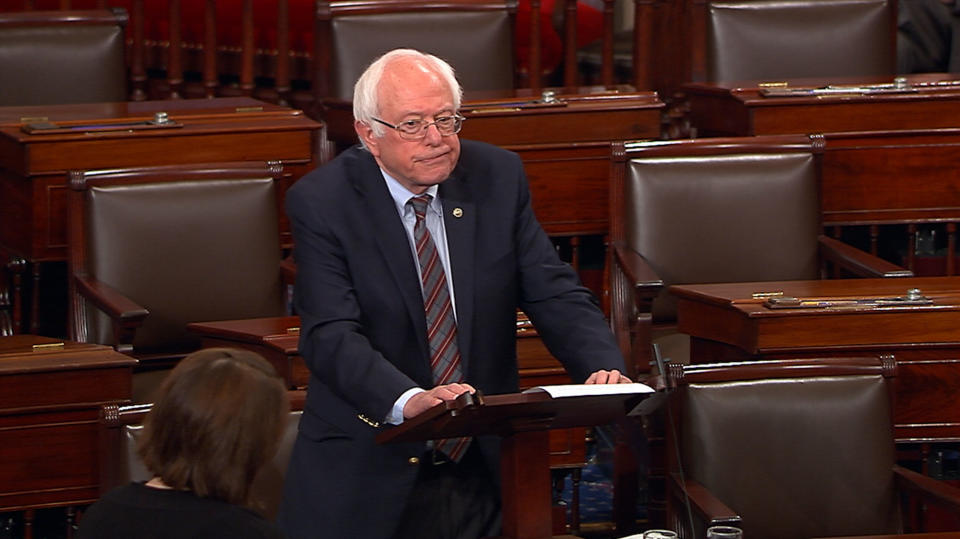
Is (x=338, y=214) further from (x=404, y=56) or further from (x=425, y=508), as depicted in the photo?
(x=425, y=508)

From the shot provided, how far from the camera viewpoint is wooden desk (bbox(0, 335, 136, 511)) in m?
3.11

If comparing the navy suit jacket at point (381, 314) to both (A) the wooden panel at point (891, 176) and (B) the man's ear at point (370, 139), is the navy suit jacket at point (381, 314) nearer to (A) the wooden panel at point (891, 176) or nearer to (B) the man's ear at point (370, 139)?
(B) the man's ear at point (370, 139)

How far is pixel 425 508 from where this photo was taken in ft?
8.20

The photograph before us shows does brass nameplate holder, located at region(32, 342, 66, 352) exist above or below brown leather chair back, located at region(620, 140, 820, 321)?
below

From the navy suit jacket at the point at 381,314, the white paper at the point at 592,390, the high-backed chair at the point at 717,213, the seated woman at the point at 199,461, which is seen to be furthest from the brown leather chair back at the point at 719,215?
the seated woman at the point at 199,461

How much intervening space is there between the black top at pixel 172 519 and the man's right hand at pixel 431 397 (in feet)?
1.14

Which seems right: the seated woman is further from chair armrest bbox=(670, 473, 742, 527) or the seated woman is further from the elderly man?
chair armrest bbox=(670, 473, 742, 527)

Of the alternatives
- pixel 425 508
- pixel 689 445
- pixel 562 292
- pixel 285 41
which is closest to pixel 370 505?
pixel 425 508

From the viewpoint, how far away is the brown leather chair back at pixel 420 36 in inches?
175

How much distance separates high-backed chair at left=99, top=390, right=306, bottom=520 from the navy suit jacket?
285mm

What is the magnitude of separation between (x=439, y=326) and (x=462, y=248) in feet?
0.40

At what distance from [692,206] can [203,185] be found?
3.66 ft

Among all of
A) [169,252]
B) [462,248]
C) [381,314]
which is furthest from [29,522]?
[462,248]

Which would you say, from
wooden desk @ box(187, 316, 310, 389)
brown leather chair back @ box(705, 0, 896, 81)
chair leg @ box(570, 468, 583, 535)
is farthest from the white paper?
brown leather chair back @ box(705, 0, 896, 81)
